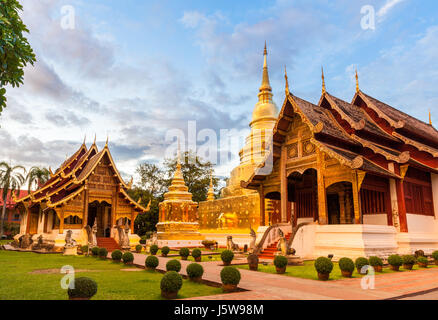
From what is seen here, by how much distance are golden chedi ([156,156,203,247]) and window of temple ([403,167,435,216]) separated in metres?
14.6

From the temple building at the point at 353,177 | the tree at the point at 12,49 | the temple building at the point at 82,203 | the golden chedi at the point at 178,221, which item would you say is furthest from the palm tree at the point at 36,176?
the tree at the point at 12,49

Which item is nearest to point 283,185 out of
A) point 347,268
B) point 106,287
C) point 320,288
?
point 347,268

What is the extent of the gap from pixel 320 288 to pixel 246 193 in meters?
18.6

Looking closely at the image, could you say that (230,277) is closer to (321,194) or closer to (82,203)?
(321,194)

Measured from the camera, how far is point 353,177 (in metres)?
12.7

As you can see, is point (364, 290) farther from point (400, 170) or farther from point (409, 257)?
point (400, 170)

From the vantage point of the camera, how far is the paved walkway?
242 inches

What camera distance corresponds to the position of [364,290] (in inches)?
271

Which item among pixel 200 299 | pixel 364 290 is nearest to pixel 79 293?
pixel 200 299

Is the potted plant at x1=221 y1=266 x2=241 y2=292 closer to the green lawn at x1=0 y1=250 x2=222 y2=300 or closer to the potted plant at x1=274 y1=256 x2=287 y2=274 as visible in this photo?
the green lawn at x1=0 y1=250 x2=222 y2=300

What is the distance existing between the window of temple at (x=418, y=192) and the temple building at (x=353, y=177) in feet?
0.15

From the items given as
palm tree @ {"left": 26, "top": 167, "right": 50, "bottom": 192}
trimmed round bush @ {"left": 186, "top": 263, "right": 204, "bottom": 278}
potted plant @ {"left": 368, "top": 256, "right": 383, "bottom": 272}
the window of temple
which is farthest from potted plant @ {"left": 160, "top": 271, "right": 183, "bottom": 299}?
palm tree @ {"left": 26, "top": 167, "right": 50, "bottom": 192}

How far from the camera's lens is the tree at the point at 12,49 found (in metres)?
5.91
